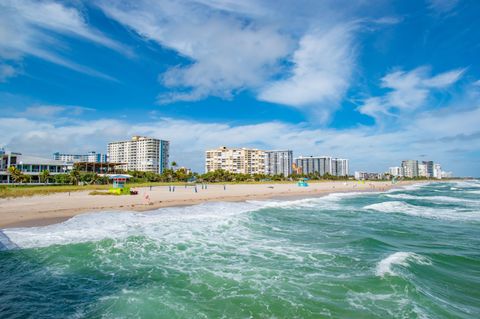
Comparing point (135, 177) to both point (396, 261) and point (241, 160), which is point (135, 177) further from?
point (241, 160)

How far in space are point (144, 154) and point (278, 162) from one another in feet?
265

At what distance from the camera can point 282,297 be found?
7.30m

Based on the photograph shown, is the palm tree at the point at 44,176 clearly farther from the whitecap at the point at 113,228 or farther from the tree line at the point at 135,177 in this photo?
the whitecap at the point at 113,228

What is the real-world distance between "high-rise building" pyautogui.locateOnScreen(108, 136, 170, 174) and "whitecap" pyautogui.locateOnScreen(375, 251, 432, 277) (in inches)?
5258

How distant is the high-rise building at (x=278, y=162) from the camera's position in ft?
584

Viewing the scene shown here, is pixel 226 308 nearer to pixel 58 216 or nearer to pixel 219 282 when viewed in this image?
pixel 219 282

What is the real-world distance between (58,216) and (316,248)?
16.5 metres

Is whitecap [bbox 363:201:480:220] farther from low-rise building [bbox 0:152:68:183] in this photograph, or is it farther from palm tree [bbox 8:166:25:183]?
low-rise building [bbox 0:152:68:183]

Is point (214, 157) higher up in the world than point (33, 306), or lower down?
higher up

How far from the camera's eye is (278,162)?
178m

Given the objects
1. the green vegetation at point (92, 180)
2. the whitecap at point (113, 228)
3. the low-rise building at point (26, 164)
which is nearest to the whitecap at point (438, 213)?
the whitecap at point (113, 228)

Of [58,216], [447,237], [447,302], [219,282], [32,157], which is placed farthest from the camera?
[32,157]

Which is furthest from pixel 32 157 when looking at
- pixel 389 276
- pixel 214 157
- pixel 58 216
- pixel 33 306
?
pixel 214 157

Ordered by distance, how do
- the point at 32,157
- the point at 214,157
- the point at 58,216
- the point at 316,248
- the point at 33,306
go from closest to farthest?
1. the point at 33,306
2. the point at 316,248
3. the point at 58,216
4. the point at 32,157
5. the point at 214,157
